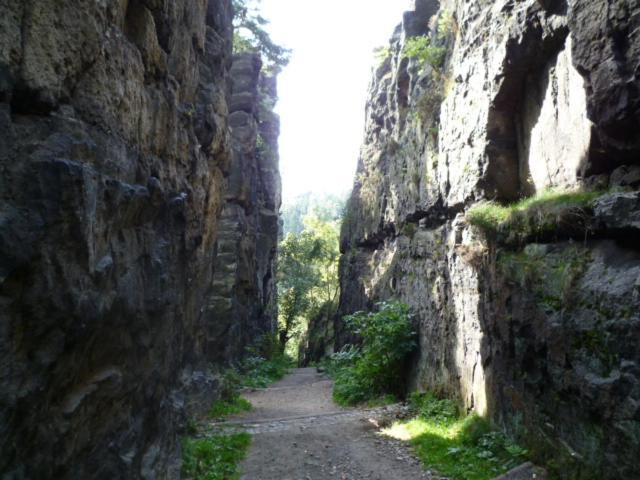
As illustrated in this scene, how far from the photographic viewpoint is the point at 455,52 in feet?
40.1

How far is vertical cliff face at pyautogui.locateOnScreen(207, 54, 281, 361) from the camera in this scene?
1734 cm

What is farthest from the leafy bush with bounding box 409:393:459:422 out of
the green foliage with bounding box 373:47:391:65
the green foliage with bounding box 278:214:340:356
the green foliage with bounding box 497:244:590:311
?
the green foliage with bounding box 278:214:340:356

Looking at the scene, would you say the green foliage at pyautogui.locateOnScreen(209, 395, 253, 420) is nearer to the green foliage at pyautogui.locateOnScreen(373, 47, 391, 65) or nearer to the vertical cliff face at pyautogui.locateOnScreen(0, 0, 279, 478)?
the vertical cliff face at pyautogui.locateOnScreen(0, 0, 279, 478)

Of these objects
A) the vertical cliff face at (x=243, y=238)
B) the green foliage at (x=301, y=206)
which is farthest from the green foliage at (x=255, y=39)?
the green foliage at (x=301, y=206)

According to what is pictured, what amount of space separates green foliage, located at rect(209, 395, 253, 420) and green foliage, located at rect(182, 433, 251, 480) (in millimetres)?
2562

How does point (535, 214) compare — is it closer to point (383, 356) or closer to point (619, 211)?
point (619, 211)

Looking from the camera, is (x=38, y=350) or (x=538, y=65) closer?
(x=38, y=350)

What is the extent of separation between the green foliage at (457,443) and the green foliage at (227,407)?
433 cm

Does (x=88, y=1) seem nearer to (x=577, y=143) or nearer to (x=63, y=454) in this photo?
(x=63, y=454)

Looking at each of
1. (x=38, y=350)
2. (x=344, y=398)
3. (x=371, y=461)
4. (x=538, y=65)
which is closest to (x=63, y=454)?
(x=38, y=350)

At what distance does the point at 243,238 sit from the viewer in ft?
65.6

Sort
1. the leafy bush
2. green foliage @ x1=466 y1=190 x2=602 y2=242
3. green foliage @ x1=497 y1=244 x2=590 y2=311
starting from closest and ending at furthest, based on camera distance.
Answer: green foliage @ x1=497 y1=244 x2=590 y2=311 → green foliage @ x1=466 y1=190 x2=602 y2=242 → the leafy bush

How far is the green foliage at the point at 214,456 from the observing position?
7.19 metres

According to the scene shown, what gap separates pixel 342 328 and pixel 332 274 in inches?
578
